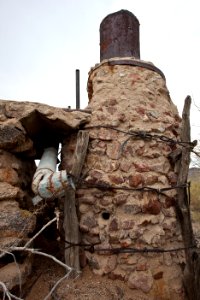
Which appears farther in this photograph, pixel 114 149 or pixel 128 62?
pixel 128 62

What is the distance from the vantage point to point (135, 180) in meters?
3.03

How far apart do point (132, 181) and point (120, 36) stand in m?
1.83

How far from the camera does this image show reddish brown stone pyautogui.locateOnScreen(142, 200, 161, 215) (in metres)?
2.97

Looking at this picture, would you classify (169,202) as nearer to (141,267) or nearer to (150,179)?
(150,179)

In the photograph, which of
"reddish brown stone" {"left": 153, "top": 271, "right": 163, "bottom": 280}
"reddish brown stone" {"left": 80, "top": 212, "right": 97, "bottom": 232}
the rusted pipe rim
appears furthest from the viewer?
the rusted pipe rim

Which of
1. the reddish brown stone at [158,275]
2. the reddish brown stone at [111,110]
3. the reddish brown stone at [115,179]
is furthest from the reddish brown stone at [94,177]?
the reddish brown stone at [158,275]

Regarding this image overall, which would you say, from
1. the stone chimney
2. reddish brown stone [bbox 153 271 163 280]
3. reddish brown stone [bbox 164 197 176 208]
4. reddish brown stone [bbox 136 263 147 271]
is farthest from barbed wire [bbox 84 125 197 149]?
reddish brown stone [bbox 153 271 163 280]

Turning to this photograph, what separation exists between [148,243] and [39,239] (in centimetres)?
137

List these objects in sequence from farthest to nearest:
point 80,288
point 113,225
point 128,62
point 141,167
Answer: point 128,62, point 141,167, point 113,225, point 80,288

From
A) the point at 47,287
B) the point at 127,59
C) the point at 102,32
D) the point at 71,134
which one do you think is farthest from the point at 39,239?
the point at 102,32

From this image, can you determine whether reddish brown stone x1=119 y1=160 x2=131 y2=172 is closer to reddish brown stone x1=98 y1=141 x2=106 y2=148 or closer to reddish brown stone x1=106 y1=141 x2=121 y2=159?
reddish brown stone x1=106 y1=141 x2=121 y2=159

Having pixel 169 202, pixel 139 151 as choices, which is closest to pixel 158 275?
pixel 169 202

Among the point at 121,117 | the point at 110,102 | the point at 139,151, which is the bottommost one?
the point at 139,151

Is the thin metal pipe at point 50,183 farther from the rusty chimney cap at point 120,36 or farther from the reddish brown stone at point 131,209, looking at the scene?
the rusty chimney cap at point 120,36
